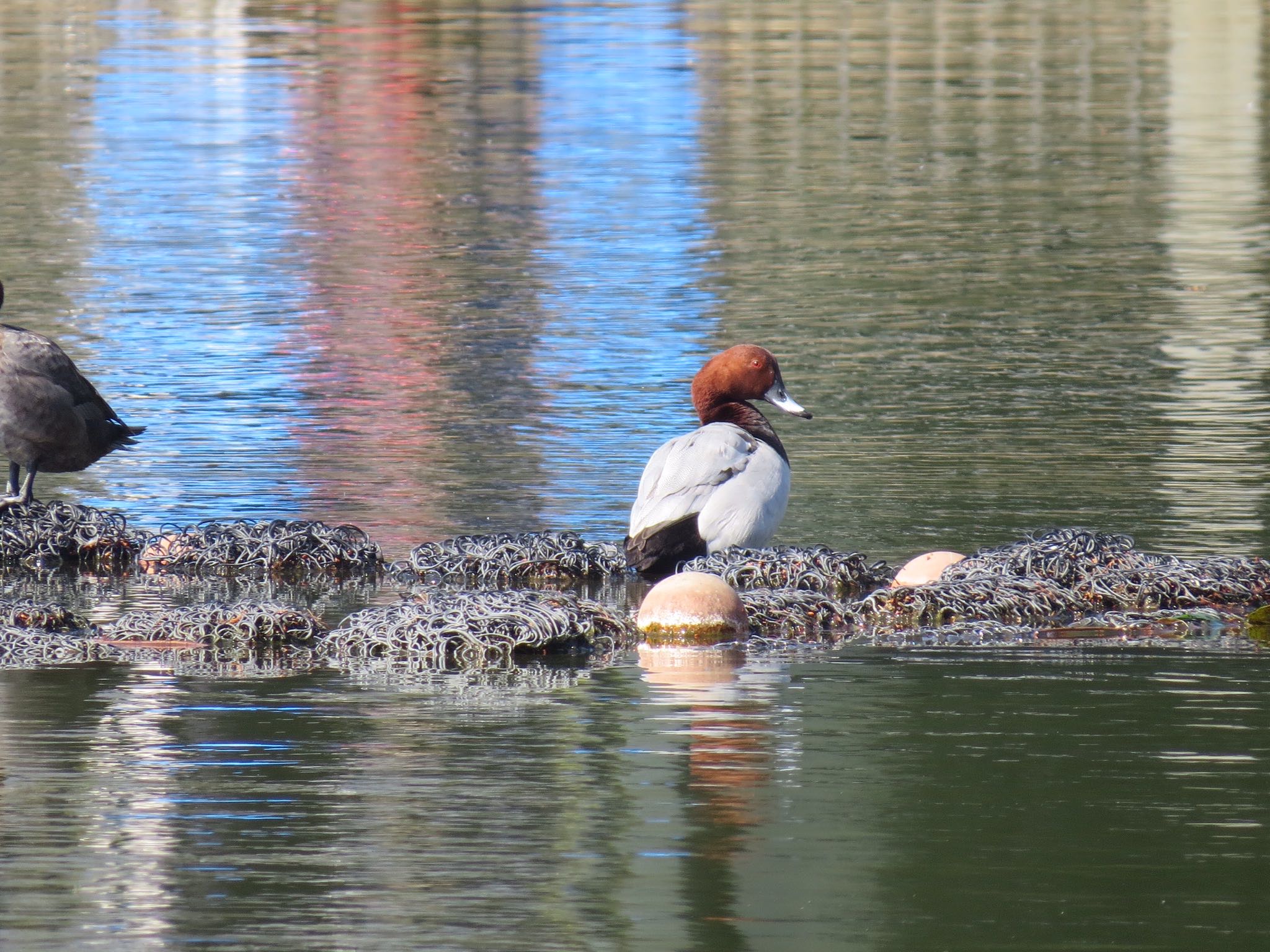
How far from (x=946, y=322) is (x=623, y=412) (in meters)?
5.10

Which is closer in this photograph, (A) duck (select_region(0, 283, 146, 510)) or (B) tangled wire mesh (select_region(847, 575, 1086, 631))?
(B) tangled wire mesh (select_region(847, 575, 1086, 631))

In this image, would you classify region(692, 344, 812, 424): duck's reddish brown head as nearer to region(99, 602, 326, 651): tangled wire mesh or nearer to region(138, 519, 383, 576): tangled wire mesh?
region(138, 519, 383, 576): tangled wire mesh

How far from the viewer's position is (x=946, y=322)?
69.3 ft

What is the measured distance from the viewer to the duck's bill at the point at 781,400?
12805mm

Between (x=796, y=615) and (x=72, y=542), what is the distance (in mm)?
3925

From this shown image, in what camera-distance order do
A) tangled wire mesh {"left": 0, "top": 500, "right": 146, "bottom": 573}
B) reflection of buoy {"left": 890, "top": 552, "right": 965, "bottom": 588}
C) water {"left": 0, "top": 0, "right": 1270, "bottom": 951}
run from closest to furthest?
water {"left": 0, "top": 0, "right": 1270, "bottom": 951}, reflection of buoy {"left": 890, "top": 552, "right": 965, "bottom": 588}, tangled wire mesh {"left": 0, "top": 500, "right": 146, "bottom": 573}

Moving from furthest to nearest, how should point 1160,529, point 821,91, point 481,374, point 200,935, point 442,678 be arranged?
point 821,91
point 481,374
point 1160,529
point 442,678
point 200,935

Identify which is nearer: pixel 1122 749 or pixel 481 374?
pixel 1122 749

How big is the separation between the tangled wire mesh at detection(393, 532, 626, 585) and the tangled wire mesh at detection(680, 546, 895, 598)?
661 millimetres

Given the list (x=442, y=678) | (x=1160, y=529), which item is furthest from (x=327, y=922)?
(x=1160, y=529)

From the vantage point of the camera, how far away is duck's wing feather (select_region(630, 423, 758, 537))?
38.2ft

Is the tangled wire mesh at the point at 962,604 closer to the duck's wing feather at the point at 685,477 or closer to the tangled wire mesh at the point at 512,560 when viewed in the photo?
the duck's wing feather at the point at 685,477

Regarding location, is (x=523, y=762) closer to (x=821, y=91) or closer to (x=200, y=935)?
(x=200, y=935)

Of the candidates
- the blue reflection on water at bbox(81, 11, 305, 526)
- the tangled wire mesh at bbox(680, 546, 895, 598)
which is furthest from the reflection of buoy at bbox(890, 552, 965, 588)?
the blue reflection on water at bbox(81, 11, 305, 526)
